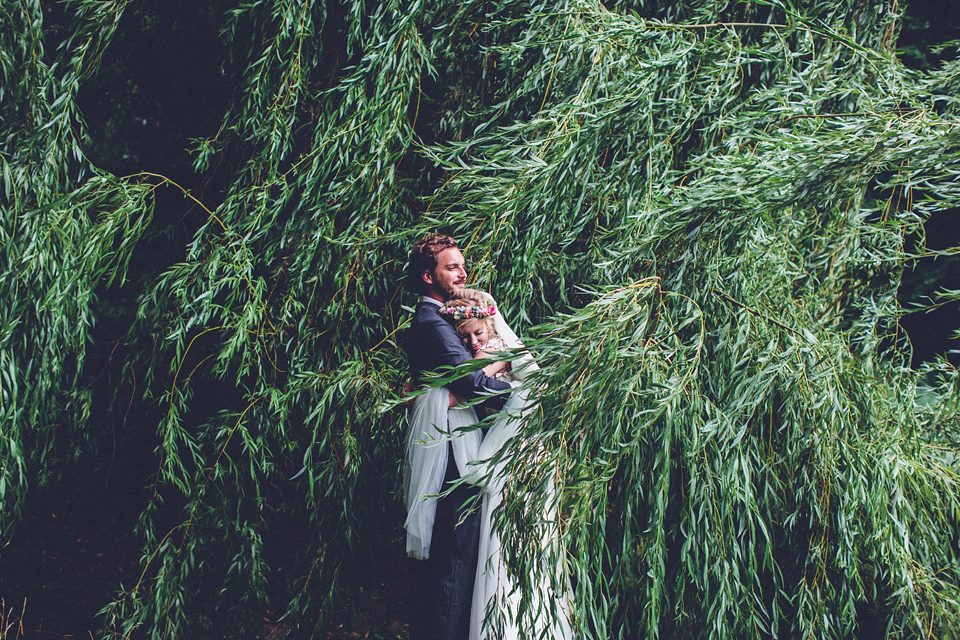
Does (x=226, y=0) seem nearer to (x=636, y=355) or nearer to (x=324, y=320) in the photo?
(x=324, y=320)

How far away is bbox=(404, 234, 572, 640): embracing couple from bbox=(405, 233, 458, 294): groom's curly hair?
3 cm

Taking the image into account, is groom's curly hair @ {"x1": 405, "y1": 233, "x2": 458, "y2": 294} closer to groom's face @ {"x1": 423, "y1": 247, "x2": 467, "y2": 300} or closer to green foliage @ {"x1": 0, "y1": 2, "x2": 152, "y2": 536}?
groom's face @ {"x1": 423, "y1": 247, "x2": 467, "y2": 300}

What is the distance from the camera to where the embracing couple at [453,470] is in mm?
2045

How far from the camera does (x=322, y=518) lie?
2.62 meters

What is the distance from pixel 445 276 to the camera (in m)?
2.18

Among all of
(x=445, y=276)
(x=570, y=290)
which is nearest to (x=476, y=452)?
(x=445, y=276)

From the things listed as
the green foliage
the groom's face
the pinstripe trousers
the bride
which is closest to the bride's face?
the bride

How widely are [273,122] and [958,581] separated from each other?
2699mm

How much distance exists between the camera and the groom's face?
2186mm

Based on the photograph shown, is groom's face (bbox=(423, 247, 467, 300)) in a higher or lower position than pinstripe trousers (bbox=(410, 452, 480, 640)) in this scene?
higher

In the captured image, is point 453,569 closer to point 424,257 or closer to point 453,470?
point 453,470

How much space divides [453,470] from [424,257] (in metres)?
0.62

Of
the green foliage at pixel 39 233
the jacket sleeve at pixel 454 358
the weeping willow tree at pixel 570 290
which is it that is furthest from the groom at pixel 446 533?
the green foliage at pixel 39 233

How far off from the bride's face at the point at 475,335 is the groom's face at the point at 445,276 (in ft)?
0.42
